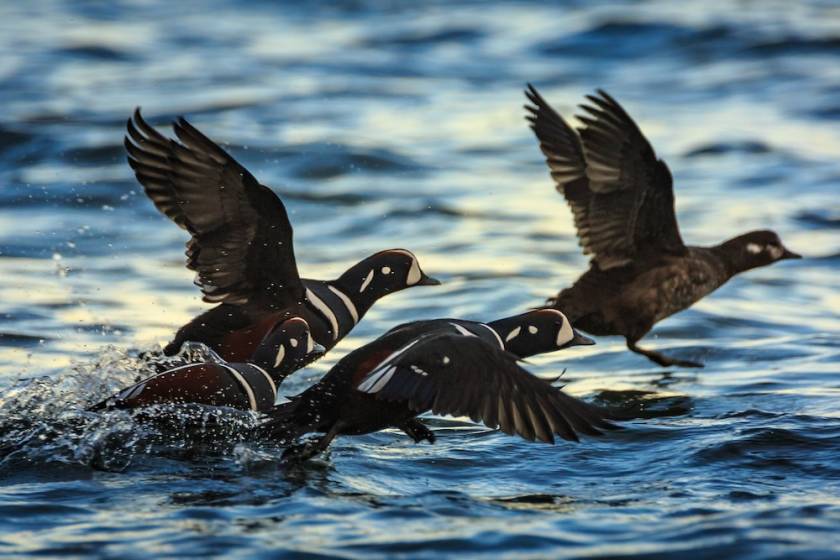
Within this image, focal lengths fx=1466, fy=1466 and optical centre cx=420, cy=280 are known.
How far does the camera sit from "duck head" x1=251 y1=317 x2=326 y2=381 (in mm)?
7891

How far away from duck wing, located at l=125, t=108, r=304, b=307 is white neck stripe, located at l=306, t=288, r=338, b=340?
0.24 ft

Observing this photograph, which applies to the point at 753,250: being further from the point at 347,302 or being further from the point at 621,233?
the point at 347,302

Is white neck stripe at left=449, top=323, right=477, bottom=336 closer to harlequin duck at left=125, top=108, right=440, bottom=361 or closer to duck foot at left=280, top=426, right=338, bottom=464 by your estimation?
duck foot at left=280, top=426, right=338, bottom=464

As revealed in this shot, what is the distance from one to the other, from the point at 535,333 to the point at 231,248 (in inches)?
70.7

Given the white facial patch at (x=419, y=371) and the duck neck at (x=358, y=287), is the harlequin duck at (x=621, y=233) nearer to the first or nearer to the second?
the duck neck at (x=358, y=287)

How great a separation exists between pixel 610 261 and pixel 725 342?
115 centimetres

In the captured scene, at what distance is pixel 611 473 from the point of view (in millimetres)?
7250

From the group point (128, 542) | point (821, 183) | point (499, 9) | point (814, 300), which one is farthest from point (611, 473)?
point (499, 9)

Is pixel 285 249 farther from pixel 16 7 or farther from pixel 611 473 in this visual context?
pixel 16 7

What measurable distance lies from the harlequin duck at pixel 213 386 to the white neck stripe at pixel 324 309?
0.68 meters

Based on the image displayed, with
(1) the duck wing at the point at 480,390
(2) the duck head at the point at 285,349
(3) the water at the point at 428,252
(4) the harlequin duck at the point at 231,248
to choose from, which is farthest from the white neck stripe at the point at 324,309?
(1) the duck wing at the point at 480,390

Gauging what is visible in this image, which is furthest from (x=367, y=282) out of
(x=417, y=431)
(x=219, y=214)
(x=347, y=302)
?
(x=417, y=431)

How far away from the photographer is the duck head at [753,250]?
34.7 ft

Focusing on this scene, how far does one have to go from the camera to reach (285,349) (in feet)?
26.0
